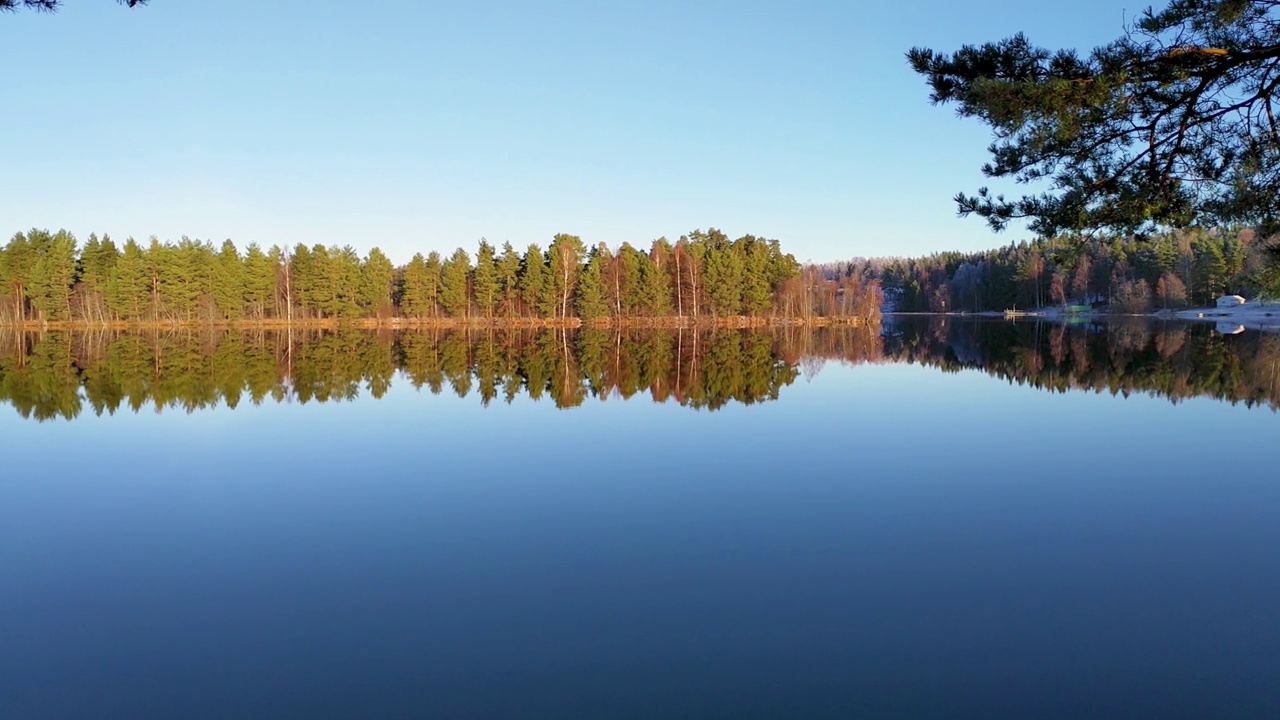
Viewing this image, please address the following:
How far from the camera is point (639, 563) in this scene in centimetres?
641

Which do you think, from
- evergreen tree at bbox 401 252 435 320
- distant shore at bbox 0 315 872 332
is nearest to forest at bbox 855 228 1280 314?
distant shore at bbox 0 315 872 332

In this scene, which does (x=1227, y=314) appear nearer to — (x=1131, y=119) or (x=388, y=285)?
(x=388, y=285)

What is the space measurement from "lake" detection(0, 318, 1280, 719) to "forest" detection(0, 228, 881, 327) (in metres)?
51.9

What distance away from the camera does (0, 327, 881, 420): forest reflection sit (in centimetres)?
1709

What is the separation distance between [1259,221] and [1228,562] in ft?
9.51

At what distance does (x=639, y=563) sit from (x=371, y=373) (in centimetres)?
1849

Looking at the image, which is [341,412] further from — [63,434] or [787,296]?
[787,296]

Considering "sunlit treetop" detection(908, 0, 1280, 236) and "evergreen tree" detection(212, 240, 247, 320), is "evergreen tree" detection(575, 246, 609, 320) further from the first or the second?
Answer: "sunlit treetop" detection(908, 0, 1280, 236)

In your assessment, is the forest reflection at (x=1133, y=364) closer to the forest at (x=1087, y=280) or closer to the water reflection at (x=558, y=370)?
the water reflection at (x=558, y=370)

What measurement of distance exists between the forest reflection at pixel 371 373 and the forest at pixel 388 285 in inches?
1074

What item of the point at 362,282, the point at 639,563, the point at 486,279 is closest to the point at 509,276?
the point at 486,279

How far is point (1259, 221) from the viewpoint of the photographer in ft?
21.2

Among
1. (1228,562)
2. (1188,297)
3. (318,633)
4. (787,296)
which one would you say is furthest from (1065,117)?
(1188,297)

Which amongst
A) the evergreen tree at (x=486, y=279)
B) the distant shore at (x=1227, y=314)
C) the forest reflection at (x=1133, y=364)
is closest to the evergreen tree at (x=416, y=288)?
the evergreen tree at (x=486, y=279)
